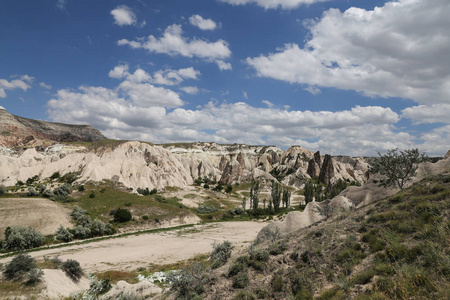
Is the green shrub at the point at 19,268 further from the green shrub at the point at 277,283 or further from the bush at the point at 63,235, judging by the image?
the bush at the point at 63,235

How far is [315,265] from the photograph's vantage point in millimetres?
10727

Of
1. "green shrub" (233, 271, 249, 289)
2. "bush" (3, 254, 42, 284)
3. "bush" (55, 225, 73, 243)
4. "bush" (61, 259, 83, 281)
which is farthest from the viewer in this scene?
"bush" (55, 225, 73, 243)

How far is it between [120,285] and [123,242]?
23.7 metres

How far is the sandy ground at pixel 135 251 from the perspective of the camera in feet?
88.1

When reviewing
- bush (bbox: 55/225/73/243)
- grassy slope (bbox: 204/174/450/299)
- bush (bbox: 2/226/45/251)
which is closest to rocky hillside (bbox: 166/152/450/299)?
grassy slope (bbox: 204/174/450/299)

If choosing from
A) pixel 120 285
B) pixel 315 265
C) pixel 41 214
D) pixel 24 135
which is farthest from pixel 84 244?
pixel 24 135

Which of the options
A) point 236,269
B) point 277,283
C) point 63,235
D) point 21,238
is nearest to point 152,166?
point 63,235

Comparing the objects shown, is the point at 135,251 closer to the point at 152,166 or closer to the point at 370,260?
the point at 370,260

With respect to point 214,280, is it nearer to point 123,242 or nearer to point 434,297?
point 434,297

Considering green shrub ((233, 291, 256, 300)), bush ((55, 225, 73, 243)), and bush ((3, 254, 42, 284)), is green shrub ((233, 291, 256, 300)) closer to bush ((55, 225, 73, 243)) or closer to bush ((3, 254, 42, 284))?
bush ((3, 254, 42, 284))

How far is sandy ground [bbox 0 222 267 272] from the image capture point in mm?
26859

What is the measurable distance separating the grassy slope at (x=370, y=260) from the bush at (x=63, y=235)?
39.0 metres

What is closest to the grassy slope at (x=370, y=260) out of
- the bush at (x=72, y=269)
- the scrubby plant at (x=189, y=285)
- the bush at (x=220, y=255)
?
the scrubby plant at (x=189, y=285)

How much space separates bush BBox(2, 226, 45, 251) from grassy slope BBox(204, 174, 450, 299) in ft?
125
